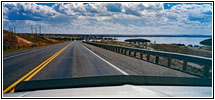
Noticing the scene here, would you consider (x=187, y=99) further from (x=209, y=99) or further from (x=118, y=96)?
(x=118, y=96)

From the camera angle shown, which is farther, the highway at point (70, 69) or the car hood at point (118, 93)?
the highway at point (70, 69)

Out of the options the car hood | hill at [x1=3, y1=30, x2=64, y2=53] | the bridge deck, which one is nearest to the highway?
the bridge deck

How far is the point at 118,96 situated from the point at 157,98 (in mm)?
852

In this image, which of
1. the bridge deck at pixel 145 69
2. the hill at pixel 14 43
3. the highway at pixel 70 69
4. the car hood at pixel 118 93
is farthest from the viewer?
the hill at pixel 14 43

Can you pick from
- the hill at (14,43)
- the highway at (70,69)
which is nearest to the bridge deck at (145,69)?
the highway at (70,69)

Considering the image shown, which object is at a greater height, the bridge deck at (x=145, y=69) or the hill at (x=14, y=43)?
the hill at (x=14, y=43)

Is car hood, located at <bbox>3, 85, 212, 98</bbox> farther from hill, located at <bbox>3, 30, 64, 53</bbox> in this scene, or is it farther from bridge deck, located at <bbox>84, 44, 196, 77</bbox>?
hill, located at <bbox>3, 30, 64, 53</bbox>

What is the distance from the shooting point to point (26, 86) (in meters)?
6.92

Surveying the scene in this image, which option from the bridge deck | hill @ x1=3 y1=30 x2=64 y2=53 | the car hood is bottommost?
the bridge deck

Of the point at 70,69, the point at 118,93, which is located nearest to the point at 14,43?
the point at 70,69

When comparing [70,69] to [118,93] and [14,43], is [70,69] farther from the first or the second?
[14,43]

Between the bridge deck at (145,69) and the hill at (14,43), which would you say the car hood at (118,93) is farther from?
the hill at (14,43)

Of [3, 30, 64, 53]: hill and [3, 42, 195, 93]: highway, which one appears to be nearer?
[3, 42, 195, 93]: highway

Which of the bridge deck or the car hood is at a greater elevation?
the car hood
